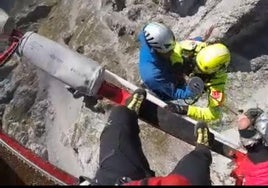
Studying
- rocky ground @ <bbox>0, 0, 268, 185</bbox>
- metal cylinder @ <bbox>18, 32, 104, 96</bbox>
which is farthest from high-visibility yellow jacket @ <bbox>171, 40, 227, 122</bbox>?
rocky ground @ <bbox>0, 0, 268, 185</bbox>

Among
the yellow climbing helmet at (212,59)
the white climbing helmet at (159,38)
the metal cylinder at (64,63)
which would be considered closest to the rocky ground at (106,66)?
the yellow climbing helmet at (212,59)

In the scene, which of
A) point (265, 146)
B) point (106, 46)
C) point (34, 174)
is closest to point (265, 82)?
point (106, 46)

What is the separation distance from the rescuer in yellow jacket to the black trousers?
179 cm

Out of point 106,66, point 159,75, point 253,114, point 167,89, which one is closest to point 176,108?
point 167,89

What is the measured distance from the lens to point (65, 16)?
832 inches

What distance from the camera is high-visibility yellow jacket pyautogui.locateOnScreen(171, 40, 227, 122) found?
7.89 metres

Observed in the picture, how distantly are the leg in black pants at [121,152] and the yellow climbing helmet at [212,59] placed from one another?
187cm

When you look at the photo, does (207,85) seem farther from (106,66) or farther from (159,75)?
(106,66)

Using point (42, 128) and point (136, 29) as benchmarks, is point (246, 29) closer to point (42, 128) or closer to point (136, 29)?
point (136, 29)

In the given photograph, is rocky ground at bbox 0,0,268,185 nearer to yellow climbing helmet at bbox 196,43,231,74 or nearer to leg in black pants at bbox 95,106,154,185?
yellow climbing helmet at bbox 196,43,231,74

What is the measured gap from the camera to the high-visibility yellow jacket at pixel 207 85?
789cm

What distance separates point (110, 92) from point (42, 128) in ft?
37.2

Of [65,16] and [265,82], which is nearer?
[265,82]

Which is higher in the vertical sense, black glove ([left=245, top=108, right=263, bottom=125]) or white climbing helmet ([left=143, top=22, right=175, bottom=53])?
white climbing helmet ([left=143, top=22, right=175, bottom=53])
